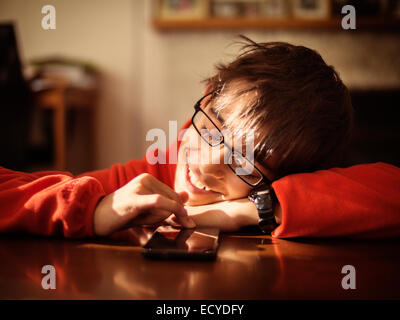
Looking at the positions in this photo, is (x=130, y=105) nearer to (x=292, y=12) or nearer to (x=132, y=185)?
(x=292, y=12)

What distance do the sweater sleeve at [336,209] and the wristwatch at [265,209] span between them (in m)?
0.02

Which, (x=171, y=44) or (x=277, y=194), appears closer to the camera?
(x=277, y=194)

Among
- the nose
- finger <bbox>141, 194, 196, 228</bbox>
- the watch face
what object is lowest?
the watch face

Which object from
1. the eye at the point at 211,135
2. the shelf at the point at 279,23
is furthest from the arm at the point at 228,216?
the shelf at the point at 279,23

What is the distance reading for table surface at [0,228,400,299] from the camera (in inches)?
12.0

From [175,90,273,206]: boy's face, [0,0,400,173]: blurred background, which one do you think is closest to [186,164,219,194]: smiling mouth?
[175,90,273,206]: boy's face

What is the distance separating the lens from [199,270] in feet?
1.18

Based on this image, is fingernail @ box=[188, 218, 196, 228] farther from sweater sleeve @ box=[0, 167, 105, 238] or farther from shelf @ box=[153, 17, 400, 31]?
shelf @ box=[153, 17, 400, 31]

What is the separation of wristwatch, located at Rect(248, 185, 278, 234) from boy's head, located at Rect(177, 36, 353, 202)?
0.19 ft

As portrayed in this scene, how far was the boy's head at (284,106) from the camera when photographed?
0.60m

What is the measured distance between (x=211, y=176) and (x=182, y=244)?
0.22m

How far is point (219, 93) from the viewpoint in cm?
65
